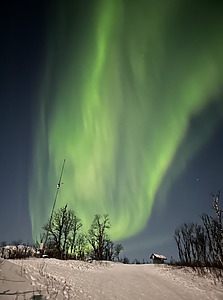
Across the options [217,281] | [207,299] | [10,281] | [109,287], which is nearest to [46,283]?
[10,281]

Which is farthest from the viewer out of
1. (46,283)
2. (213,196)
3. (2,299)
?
(213,196)

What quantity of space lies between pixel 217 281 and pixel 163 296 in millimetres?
8743

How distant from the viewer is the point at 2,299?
7020 mm

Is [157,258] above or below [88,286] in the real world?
above

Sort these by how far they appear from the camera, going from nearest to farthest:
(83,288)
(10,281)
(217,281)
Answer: (10,281)
(83,288)
(217,281)

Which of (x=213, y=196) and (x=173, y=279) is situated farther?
(x=213, y=196)

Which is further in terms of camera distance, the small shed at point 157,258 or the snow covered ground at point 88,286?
the small shed at point 157,258

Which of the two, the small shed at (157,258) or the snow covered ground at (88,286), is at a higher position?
the small shed at (157,258)

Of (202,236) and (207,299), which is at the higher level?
(202,236)

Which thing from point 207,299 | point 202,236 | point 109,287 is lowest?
point 207,299

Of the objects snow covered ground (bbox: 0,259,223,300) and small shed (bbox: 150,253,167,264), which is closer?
snow covered ground (bbox: 0,259,223,300)

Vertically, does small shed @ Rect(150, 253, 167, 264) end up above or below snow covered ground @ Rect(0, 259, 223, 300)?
above

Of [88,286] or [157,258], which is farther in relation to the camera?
[157,258]

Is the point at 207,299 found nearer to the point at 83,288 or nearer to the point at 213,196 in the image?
the point at 83,288
